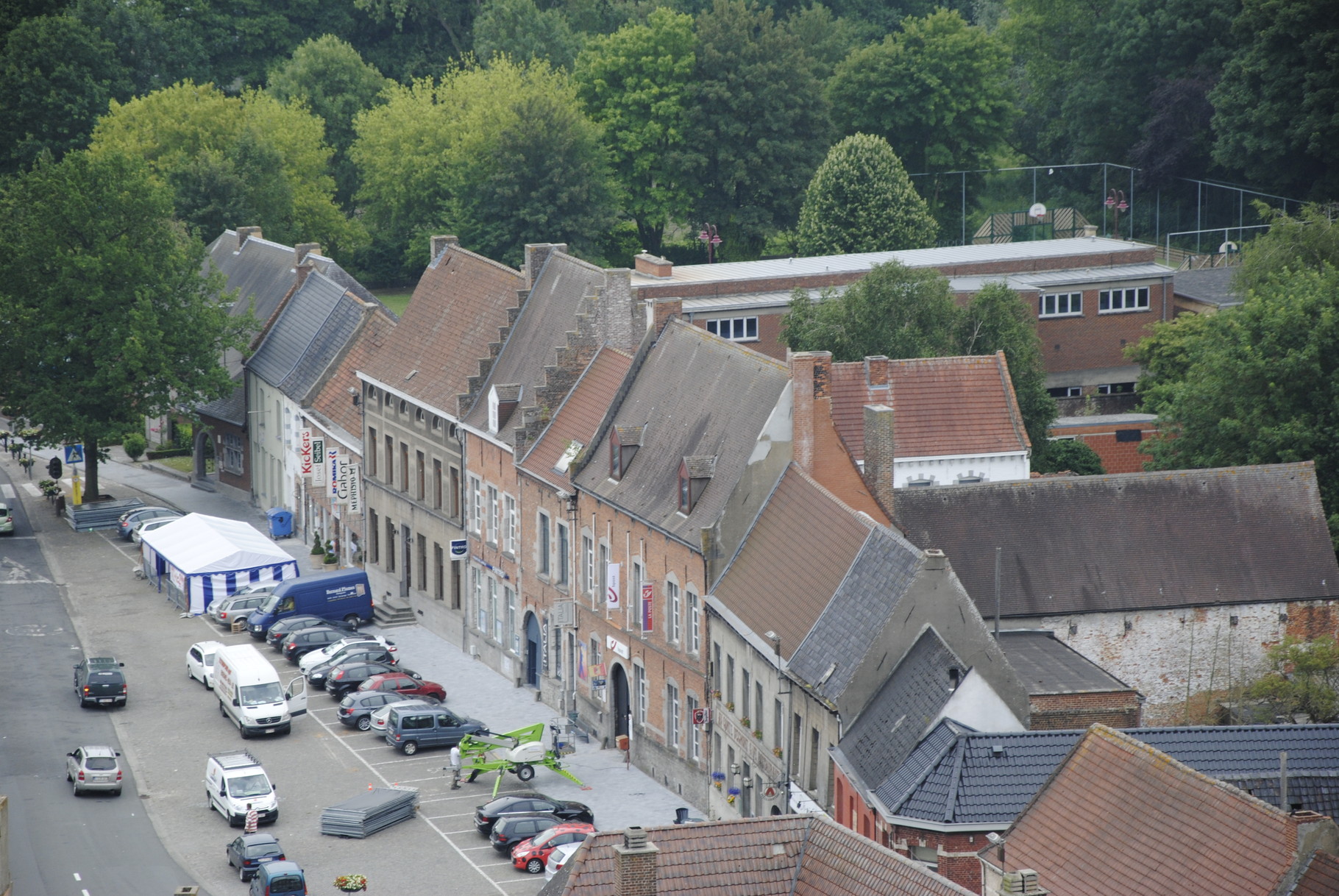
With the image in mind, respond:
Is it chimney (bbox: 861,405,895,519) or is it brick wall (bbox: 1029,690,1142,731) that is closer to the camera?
brick wall (bbox: 1029,690,1142,731)

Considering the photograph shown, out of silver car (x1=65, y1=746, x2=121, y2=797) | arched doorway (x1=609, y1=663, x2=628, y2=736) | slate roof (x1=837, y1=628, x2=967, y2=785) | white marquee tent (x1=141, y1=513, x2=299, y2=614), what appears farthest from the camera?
white marquee tent (x1=141, y1=513, x2=299, y2=614)

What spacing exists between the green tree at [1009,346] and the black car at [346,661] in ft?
85.6

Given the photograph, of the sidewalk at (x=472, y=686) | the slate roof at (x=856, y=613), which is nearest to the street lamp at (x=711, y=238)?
the sidewalk at (x=472, y=686)

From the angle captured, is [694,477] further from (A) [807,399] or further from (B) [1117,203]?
(B) [1117,203]

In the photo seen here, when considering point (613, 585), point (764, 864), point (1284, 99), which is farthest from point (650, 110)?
point (764, 864)

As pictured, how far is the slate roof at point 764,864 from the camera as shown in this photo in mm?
33719

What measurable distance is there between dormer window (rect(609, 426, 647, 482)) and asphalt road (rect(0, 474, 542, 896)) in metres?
10.5

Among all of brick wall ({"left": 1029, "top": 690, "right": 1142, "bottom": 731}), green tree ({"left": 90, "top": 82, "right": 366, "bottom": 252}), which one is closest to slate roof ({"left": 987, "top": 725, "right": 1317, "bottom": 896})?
brick wall ({"left": 1029, "top": 690, "right": 1142, "bottom": 731})

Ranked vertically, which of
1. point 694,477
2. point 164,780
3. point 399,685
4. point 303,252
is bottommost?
point 164,780

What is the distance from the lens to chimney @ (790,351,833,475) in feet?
182

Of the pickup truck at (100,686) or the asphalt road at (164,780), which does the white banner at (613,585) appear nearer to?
the asphalt road at (164,780)

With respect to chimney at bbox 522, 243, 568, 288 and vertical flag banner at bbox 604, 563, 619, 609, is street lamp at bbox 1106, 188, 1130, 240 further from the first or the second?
vertical flag banner at bbox 604, 563, 619, 609

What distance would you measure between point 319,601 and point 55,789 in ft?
57.1

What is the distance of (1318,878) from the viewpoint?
33.5 meters
